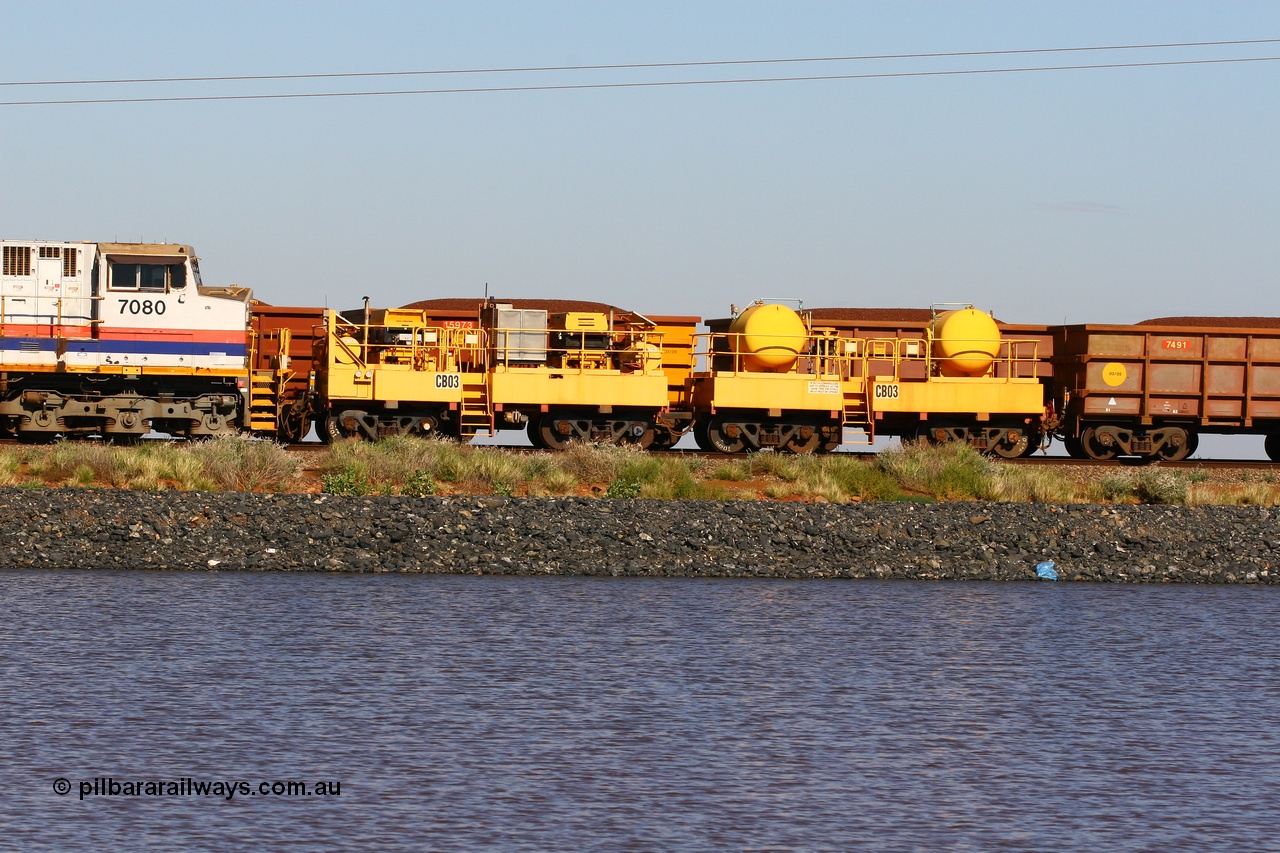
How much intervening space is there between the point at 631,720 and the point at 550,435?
1936cm

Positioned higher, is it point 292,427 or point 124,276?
point 124,276

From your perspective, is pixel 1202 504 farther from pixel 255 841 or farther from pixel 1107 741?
pixel 255 841

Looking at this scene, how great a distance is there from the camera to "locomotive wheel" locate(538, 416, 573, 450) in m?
29.1

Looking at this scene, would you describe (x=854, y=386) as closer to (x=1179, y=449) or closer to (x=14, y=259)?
(x=1179, y=449)

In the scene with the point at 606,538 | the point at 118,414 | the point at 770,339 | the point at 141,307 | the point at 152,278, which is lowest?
the point at 606,538

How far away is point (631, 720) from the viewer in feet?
32.6

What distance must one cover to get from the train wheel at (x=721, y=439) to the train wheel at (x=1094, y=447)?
7.24m

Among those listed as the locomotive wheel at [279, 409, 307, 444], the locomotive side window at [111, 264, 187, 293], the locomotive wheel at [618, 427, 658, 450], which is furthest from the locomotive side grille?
the locomotive wheel at [618, 427, 658, 450]

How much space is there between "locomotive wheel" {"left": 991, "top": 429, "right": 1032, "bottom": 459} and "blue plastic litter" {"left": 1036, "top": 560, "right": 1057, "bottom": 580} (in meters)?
12.0

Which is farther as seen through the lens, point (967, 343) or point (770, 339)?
→ point (967, 343)

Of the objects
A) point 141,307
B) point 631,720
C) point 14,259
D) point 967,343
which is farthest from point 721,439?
point 631,720

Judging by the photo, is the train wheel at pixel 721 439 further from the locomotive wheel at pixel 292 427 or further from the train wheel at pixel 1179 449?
the train wheel at pixel 1179 449

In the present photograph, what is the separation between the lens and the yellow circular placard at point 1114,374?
30.4 meters

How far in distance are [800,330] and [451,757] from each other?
70.9 feet
